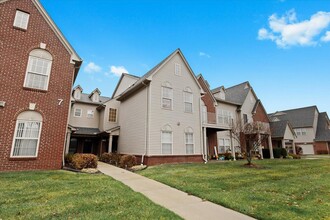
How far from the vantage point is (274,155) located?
24.7 meters

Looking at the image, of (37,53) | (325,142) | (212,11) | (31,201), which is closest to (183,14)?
(212,11)

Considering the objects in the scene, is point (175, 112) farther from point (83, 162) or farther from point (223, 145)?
point (223, 145)

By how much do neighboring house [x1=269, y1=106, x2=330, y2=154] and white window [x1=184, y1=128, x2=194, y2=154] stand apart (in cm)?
2758

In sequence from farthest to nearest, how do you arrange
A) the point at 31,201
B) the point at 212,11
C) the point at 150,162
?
the point at 212,11, the point at 150,162, the point at 31,201

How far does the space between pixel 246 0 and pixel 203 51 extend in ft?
23.0

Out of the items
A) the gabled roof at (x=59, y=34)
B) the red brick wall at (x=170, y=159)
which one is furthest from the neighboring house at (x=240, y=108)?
the gabled roof at (x=59, y=34)

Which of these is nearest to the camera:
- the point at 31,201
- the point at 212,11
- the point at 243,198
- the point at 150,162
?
the point at 31,201

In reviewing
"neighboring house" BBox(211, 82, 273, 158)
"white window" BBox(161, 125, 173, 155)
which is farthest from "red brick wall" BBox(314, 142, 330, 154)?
"white window" BBox(161, 125, 173, 155)

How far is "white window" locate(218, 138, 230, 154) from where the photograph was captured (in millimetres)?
22631

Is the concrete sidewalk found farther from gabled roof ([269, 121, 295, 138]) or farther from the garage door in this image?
the garage door

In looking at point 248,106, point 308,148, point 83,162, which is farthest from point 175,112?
point 308,148

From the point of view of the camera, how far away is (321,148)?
36.4 meters

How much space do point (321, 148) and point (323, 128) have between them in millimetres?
4762

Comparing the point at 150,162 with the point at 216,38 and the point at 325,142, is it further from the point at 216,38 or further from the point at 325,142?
the point at 325,142
